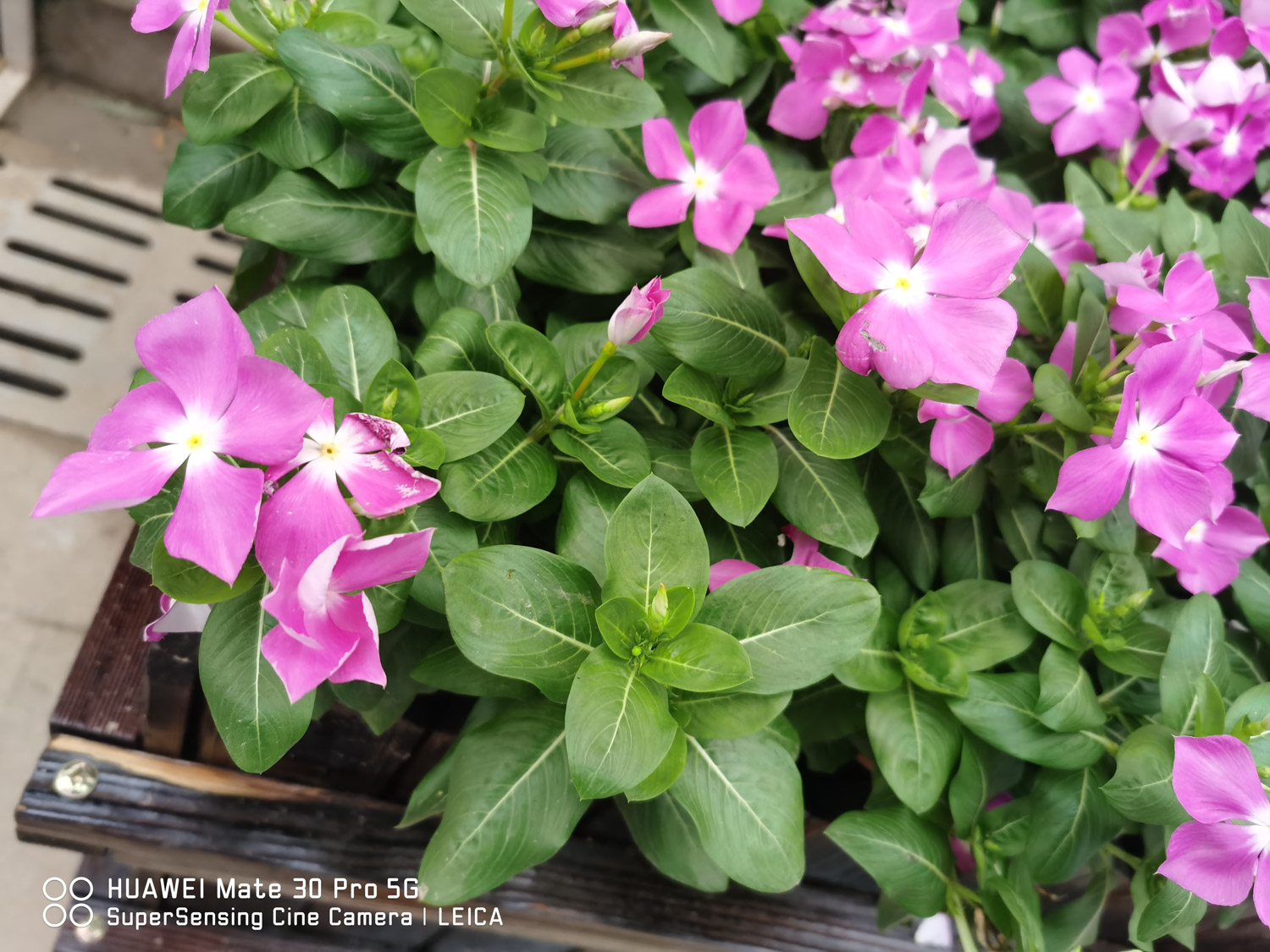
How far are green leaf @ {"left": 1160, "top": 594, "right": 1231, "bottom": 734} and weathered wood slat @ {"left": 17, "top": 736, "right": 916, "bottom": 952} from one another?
16.3 inches

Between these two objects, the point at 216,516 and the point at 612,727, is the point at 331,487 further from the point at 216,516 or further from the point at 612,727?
the point at 612,727

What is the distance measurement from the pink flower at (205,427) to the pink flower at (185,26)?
0.25 meters

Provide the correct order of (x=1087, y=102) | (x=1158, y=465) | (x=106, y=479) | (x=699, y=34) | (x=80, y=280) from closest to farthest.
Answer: (x=106, y=479) < (x=1158, y=465) < (x=699, y=34) < (x=1087, y=102) < (x=80, y=280)

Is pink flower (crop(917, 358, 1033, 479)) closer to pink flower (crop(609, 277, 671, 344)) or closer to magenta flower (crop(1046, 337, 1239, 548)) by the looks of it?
magenta flower (crop(1046, 337, 1239, 548))

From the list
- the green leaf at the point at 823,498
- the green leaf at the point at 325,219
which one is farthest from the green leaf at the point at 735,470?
the green leaf at the point at 325,219

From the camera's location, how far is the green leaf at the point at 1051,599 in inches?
30.1

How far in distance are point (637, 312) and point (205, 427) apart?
27 cm

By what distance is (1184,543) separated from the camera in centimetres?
81

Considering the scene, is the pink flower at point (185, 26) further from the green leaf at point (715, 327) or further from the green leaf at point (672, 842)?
the green leaf at point (672, 842)

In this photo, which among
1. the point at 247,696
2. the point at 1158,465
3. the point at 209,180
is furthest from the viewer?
the point at 209,180

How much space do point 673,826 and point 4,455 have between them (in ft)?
4.26

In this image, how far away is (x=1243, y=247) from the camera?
2.86ft

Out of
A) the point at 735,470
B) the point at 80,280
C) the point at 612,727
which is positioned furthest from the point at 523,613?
the point at 80,280

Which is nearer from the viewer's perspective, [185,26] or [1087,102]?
[185,26]
